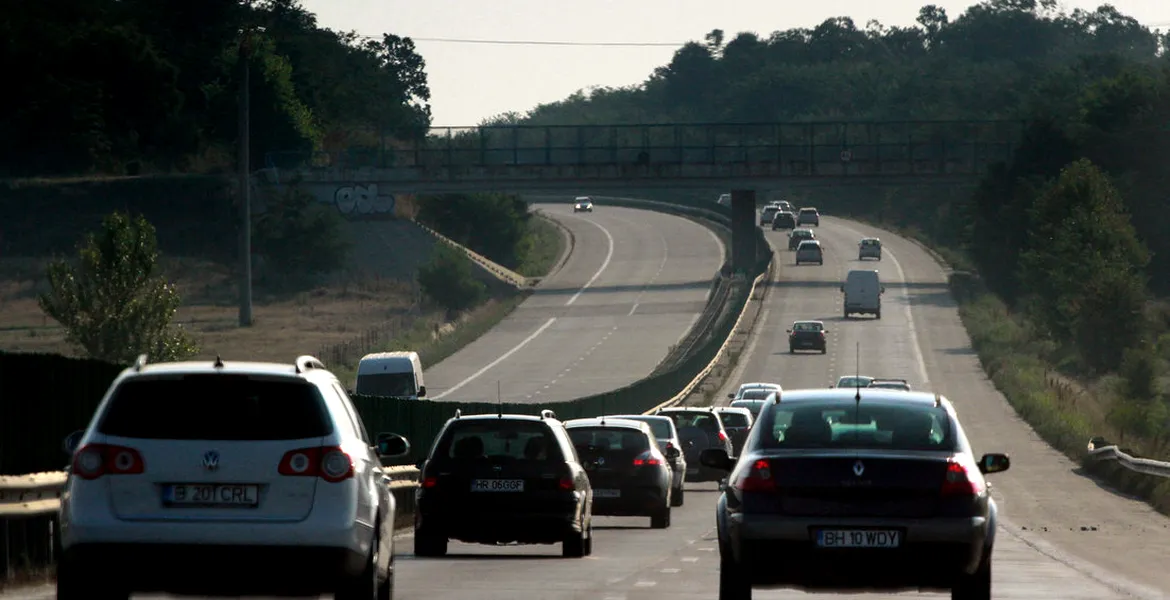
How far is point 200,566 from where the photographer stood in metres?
12.2

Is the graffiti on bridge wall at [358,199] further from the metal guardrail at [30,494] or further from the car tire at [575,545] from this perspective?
the metal guardrail at [30,494]

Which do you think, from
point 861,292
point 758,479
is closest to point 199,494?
point 758,479

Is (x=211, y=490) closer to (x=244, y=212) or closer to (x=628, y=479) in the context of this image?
(x=628, y=479)

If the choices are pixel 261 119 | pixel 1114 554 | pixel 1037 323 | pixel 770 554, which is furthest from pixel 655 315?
pixel 770 554

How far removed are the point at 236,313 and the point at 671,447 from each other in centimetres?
7493

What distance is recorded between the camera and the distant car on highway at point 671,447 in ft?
105

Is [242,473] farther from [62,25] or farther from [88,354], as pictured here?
[62,25]

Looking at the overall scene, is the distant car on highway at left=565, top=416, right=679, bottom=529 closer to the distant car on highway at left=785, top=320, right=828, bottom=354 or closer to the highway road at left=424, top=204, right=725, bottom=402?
the highway road at left=424, top=204, right=725, bottom=402

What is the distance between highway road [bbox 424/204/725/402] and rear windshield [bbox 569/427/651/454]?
159ft

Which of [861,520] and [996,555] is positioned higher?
[861,520]

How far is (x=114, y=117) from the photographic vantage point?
425 ft

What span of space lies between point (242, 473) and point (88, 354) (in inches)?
2805

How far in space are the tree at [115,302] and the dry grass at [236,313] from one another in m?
1.48

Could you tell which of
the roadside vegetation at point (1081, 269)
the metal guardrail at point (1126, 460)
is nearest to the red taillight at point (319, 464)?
the metal guardrail at point (1126, 460)
